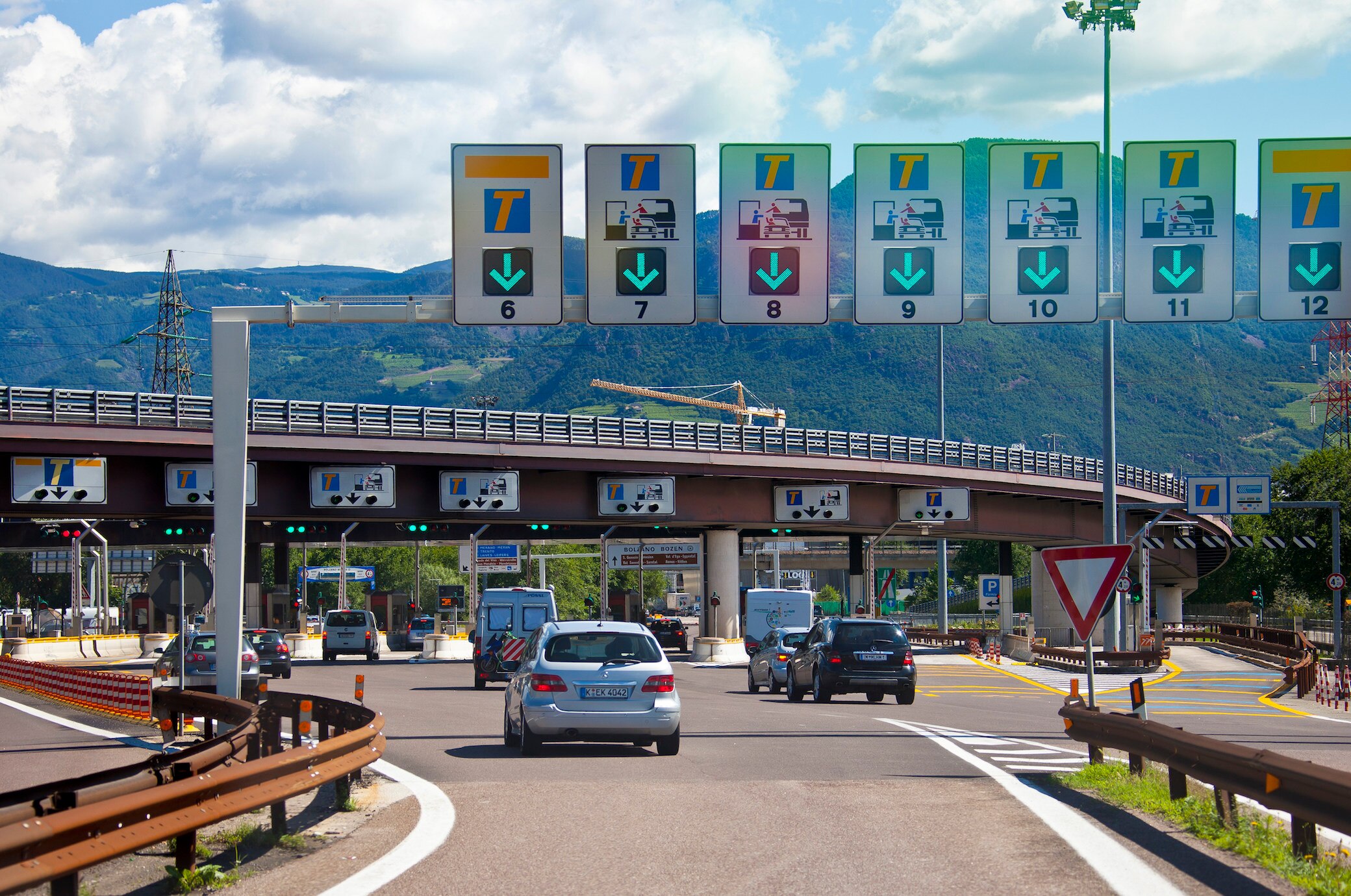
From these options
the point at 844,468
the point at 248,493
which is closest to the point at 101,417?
the point at 248,493

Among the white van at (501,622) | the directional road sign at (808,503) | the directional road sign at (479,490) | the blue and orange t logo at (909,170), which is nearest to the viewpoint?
the blue and orange t logo at (909,170)

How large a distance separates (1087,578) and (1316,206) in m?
9.57

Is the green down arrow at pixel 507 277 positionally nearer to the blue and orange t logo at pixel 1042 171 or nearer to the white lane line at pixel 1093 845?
the blue and orange t logo at pixel 1042 171

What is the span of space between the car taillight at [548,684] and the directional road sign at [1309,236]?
38.0ft

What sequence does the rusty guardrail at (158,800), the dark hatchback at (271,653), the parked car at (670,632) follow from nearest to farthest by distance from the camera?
the rusty guardrail at (158,800), the dark hatchback at (271,653), the parked car at (670,632)

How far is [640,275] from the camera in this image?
2030cm

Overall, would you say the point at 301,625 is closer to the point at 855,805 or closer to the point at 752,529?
the point at 752,529

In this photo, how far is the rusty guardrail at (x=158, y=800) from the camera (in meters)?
6.54

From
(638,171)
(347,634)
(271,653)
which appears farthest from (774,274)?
(347,634)

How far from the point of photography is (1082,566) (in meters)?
14.3

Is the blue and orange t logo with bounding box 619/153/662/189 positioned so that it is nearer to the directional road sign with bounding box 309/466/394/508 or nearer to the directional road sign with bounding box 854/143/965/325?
the directional road sign with bounding box 854/143/965/325

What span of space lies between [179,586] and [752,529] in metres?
45.2

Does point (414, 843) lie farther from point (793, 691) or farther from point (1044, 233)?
point (793, 691)

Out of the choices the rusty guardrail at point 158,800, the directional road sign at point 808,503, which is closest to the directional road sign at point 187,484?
the directional road sign at point 808,503
